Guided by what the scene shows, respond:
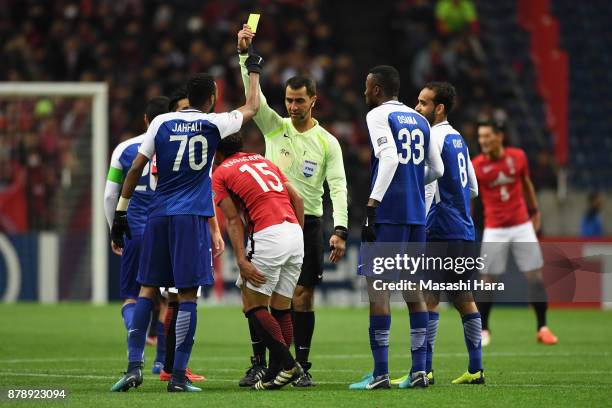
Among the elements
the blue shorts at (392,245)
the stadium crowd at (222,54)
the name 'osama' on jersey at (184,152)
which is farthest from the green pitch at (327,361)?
the stadium crowd at (222,54)

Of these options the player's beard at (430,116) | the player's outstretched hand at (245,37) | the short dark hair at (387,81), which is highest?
the player's outstretched hand at (245,37)

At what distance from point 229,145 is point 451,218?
194 centimetres

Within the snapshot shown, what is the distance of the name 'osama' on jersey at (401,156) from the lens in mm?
9352

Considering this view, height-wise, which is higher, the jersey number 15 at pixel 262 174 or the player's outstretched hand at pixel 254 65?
the player's outstretched hand at pixel 254 65

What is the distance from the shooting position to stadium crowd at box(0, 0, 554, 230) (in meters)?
23.5

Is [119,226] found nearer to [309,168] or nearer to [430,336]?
[309,168]

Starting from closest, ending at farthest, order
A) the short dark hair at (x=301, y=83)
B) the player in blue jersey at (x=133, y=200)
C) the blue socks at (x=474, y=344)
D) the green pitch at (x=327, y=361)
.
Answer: the green pitch at (x=327, y=361)
the blue socks at (x=474, y=344)
the short dark hair at (x=301, y=83)
the player in blue jersey at (x=133, y=200)

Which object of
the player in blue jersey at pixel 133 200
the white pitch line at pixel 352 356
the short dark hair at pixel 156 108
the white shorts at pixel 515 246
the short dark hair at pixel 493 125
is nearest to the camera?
the player in blue jersey at pixel 133 200

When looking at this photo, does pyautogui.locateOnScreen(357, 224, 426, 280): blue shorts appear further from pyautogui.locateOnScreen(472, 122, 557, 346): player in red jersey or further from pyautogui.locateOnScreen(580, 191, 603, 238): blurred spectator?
pyautogui.locateOnScreen(580, 191, 603, 238): blurred spectator

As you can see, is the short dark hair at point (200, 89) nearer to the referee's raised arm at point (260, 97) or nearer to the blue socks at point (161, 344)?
the referee's raised arm at point (260, 97)

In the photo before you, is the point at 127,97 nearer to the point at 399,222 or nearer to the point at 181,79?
the point at 181,79

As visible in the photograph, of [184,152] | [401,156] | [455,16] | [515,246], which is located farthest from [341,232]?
[455,16]

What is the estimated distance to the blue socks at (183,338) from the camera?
9.17 m

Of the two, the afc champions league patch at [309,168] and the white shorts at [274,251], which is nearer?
the white shorts at [274,251]
